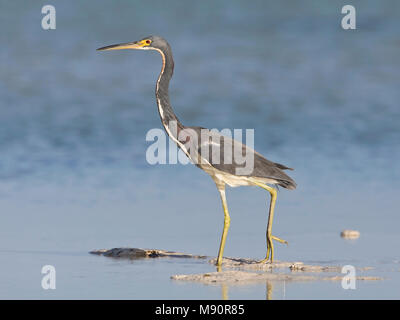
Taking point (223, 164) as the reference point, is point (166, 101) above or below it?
above

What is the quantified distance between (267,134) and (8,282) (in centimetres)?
979

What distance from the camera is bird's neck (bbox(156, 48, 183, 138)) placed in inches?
Result: 407

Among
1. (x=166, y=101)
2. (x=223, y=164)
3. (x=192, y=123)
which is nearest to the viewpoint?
(x=223, y=164)

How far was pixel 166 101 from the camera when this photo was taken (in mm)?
10547

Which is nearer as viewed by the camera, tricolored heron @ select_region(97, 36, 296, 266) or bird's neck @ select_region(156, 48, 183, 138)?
tricolored heron @ select_region(97, 36, 296, 266)

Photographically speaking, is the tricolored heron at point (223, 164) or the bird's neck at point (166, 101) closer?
the tricolored heron at point (223, 164)

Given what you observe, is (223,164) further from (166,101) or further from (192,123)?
(192,123)

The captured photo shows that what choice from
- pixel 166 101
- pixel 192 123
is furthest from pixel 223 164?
pixel 192 123

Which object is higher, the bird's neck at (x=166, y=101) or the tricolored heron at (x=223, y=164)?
the bird's neck at (x=166, y=101)

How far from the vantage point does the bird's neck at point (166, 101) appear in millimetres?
10328

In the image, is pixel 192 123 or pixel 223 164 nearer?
Answer: pixel 223 164

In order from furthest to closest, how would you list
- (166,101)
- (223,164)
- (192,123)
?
(192,123) → (166,101) → (223,164)

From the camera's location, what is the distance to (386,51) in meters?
22.0

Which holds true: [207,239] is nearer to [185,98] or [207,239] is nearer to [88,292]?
[88,292]
